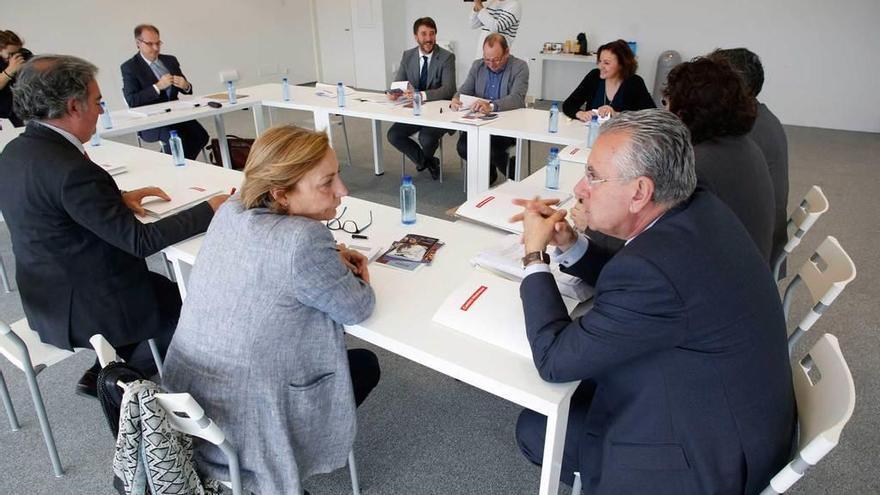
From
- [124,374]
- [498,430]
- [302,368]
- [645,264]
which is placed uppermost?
[645,264]

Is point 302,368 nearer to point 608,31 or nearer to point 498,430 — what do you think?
point 498,430

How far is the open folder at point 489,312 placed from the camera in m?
1.26

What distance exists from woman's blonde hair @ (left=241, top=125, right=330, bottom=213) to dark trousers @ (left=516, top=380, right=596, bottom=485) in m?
0.86

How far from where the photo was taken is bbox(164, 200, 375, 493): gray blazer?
3.85 feet

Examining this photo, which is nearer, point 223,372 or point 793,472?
point 793,472

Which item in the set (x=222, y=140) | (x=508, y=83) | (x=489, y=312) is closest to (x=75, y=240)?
(x=489, y=312)

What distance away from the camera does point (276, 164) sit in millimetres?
1255

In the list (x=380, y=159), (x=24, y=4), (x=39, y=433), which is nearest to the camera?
(x=39, y=433)

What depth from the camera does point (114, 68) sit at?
21.7 feet

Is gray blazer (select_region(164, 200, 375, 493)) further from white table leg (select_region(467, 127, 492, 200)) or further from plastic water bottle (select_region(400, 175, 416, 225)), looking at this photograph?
white table leg (select_region(467, 127, 492, 200))

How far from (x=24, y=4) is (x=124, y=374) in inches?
262

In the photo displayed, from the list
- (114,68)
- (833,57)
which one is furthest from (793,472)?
(114,68)

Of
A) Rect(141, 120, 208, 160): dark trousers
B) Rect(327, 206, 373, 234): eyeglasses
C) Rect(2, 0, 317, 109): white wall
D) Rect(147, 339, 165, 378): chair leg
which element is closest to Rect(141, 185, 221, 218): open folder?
Rect(147, 339, 165, 378): chair leg

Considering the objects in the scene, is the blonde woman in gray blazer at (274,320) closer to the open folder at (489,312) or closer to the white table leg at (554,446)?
the open folder at (489,312)
